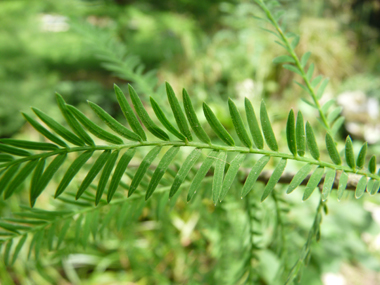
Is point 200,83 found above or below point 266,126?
below

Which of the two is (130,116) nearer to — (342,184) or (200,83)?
(342,184)

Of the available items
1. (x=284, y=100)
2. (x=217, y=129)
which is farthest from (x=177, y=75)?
(x=217, y=129)

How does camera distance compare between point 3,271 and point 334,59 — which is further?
point 334,59

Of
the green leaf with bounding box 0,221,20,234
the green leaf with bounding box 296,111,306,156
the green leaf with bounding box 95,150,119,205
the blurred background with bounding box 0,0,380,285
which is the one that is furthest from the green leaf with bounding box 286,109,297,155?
the blurred background with bounding box 0,0,380,285

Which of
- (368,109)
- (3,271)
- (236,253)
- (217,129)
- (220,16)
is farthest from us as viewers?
(220,16)

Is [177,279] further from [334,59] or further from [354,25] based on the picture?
[354,25]

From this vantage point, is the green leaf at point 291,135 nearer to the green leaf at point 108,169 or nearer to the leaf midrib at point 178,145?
the leaf midrib at point 178,145

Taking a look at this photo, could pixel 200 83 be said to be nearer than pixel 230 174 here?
No

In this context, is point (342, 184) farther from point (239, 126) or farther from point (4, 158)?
point (4, 158)

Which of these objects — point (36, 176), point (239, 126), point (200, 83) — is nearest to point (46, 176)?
point (36, 176)
